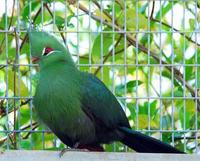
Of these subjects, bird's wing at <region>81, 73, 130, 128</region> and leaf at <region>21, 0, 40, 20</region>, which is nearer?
bird's wing at <region>81, 73, 130, 128</region>

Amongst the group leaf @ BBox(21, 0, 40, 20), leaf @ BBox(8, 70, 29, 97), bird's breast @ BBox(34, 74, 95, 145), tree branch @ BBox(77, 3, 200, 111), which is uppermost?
leaf @ BBox(21, 0, 40, 20)

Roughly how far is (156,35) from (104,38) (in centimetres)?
29

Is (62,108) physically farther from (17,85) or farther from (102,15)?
(102,15)

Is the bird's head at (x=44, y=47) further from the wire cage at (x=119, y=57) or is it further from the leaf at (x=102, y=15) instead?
the leaf at (x=102, y=15)

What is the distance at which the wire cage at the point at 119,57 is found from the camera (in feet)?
13.0

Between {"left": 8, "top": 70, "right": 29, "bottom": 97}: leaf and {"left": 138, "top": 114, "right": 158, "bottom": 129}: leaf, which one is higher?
{"left": 8, "top": 70, "right": 29, "bottom": 97}: leaf

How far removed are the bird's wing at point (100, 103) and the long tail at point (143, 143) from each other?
0.21 feet

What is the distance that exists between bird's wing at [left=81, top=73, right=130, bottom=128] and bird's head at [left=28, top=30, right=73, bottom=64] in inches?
6.5

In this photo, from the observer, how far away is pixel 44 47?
11.9 ft

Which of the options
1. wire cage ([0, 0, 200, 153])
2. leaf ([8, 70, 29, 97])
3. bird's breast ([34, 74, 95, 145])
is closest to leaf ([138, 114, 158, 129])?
wire cage ([0, 0, 200, 153])

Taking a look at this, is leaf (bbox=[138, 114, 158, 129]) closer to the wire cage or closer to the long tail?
the wire cage

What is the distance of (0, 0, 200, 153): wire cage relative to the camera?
13.0ft

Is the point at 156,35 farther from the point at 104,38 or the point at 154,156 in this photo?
the point at 154,156

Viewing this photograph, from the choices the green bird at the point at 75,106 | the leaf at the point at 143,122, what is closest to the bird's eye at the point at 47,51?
the green bird at the point at 75,106
